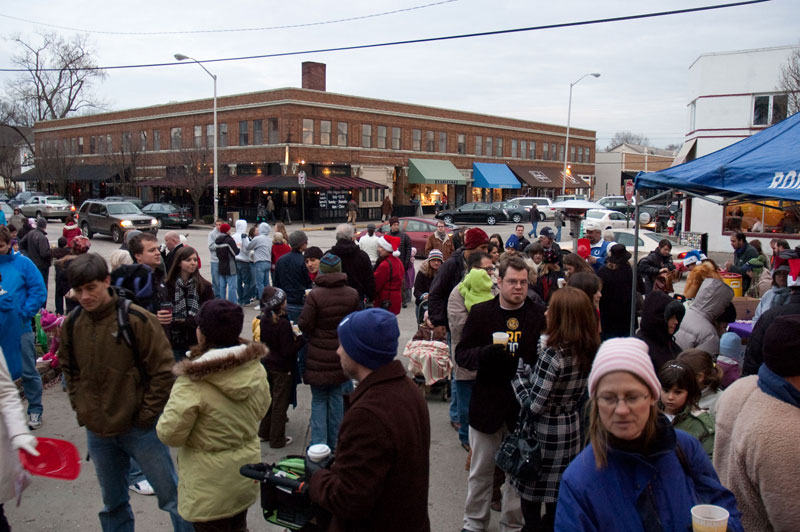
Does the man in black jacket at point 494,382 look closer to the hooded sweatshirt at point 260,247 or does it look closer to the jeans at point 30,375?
the jeans at point 30,375

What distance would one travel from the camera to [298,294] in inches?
294

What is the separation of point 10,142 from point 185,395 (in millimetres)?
88169

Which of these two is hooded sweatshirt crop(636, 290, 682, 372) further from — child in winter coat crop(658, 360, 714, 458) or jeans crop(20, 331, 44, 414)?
jeans crop(20, 331, 44, 414)

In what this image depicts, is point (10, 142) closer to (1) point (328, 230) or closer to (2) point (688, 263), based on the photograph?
(1) point (328, 230)

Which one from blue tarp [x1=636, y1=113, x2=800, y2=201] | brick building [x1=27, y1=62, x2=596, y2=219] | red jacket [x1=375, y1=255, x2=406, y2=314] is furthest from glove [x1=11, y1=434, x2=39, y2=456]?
brick building [x1=27, y1=62, x2=596, y2=219]

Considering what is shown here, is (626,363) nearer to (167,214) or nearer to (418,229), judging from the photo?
(418,229)

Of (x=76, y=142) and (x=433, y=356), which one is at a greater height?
(x=76, y=142)

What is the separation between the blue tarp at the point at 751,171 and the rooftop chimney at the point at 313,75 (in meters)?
37.3

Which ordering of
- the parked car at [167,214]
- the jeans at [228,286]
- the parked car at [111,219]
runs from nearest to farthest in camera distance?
the jeans at [228,286], the parked car at [111,219], the parked car at [167,214]

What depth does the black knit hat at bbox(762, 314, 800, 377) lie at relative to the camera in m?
2.45

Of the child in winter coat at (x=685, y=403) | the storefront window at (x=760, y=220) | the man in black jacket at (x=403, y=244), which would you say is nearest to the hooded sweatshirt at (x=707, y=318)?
the child in winter coat at (x=685, y=403)

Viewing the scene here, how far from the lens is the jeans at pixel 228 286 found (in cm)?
1157

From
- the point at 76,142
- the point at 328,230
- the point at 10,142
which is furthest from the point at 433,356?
the point at 10,142

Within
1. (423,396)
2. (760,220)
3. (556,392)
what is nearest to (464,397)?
(556,392)
